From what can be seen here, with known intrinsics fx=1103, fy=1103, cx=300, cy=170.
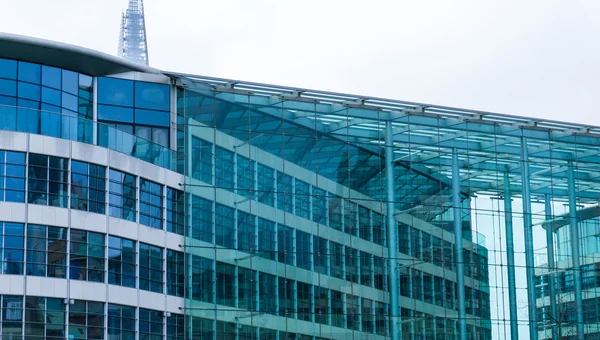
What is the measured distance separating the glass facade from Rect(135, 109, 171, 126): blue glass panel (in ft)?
0.22

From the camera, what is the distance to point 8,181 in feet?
146

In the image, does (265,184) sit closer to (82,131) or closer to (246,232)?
(246,232)

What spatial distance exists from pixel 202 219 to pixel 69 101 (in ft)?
25.8

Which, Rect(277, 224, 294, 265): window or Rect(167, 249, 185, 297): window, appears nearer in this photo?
Rect(167, 249, 185, 297): window

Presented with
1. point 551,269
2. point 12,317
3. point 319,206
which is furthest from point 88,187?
point 551,269

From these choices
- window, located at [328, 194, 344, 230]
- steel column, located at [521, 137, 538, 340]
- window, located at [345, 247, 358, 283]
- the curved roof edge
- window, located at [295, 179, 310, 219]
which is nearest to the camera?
the curved roof edge

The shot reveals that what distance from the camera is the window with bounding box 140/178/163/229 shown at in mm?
48312

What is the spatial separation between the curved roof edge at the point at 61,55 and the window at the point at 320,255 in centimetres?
1147

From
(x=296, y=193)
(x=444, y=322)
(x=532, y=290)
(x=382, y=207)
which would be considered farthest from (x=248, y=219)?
(x=532, y=290)

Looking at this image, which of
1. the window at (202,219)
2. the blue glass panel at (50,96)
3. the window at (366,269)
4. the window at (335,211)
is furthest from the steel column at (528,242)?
→ the blue glass panel at (50,96)

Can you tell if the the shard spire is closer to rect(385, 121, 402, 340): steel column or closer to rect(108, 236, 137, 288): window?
rect(385, 121, 402, 340): steel column

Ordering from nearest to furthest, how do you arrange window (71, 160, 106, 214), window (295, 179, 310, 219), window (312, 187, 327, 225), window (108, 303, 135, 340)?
1. window (71, 160, 106, 214)
2. window (108, 303, 135, 340)
3. window (295, 179, 310, 219)
4. window (312, 187, 327, 225)

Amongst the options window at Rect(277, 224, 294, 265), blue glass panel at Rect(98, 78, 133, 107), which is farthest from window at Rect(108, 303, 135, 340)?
blue glass panel at Rect(98, 78, 133, 107)

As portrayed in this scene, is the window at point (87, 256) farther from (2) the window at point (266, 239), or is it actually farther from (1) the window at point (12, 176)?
(2) the window at point (266, 239)
